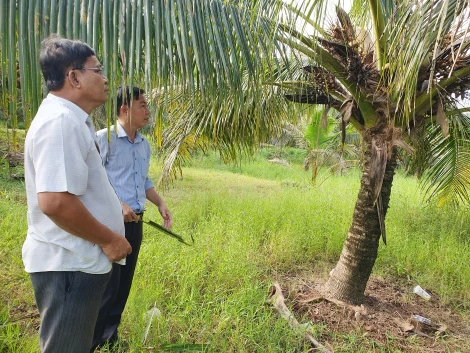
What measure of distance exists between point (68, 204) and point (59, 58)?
1.65 feet

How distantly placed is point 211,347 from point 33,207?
1.46m

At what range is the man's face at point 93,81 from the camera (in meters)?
1.30

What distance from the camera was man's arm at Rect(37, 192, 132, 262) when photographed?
114 cm

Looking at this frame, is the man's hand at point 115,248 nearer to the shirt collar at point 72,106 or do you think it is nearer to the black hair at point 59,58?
the shirt collar at point 72,106

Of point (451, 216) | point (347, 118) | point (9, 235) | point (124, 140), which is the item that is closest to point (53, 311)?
point (124, 140)

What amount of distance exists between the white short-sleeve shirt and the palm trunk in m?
2.10

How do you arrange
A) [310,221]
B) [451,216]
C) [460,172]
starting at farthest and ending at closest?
[451,216]
[310,221]
[460,172]

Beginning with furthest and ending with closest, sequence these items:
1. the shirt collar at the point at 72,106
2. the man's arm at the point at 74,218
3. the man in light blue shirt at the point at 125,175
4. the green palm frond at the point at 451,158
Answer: the green palm frond at the point at 451,158 → the man in light blue shirt at the point at 125,175 → the shirt collar at the point at 72,106 → the man's arm at the point at 74,218

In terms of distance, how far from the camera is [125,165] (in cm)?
214

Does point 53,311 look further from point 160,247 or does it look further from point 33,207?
point 160,247

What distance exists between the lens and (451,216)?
5.27 metres

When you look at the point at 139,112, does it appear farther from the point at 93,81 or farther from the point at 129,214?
the point at 93,81

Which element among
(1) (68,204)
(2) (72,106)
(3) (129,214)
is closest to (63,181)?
(1) (68,204)

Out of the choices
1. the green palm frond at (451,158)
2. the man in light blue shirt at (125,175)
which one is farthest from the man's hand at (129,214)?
the green palm frond at (451,158)
